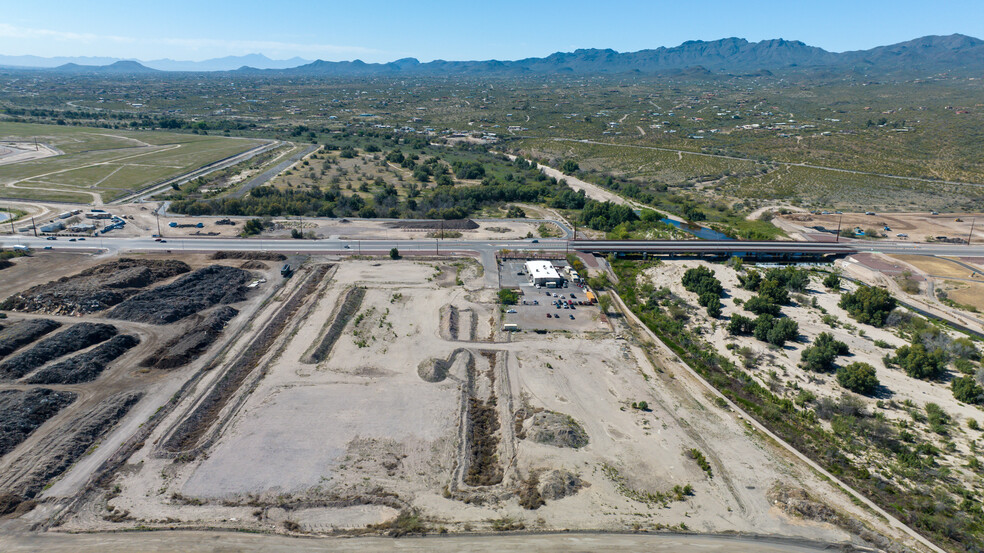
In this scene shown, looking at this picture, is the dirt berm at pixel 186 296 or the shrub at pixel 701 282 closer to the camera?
the dirt berm at pixel 186 296

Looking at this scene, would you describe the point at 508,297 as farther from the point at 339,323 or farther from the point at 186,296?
the point at 186,296

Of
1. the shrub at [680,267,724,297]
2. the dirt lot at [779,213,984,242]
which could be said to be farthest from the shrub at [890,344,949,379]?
the dirt lot at [779,213,984,242]

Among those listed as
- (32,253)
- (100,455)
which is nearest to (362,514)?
(100,455)

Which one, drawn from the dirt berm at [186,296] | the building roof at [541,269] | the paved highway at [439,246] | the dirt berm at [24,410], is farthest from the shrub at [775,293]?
the dirt berm at [24,410]

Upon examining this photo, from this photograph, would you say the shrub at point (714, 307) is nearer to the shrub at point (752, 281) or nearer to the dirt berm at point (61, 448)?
the shrub at point (752, 281)

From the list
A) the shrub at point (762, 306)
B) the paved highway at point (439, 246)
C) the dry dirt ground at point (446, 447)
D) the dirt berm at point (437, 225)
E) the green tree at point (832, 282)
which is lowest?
the dry dirt ground at point (446, 447)
